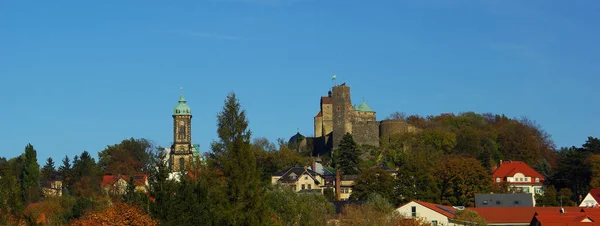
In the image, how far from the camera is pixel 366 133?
12612 cm

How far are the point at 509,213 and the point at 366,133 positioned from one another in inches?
1674

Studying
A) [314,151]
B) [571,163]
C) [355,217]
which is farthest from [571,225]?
[314,151]

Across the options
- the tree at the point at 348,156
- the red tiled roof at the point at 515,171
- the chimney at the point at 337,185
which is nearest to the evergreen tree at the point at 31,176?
the chimney at the point at 337,185

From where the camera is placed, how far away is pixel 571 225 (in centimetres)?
7088

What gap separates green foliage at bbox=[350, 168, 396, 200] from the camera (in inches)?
3688

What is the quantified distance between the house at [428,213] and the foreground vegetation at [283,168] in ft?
5.60

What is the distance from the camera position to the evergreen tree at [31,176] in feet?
327

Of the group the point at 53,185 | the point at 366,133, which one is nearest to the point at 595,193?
the point at 366,133

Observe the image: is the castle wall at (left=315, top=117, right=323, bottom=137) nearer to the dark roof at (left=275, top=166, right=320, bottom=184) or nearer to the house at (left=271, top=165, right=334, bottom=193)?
the dark roof at (left=275, top=166, right=320, bottom=184)

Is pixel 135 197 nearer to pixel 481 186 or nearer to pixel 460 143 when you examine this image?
pixel 481 186

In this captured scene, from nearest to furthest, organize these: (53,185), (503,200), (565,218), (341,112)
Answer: (565,218) → (503,200) → (53,185) → (341,112)

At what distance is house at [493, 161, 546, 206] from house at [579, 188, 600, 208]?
12.5 m

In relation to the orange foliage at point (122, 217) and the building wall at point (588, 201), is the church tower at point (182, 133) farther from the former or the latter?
the orange foliage at point (122, 217)

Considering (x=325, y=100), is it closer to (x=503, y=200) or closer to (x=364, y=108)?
(x=364, y=108)
